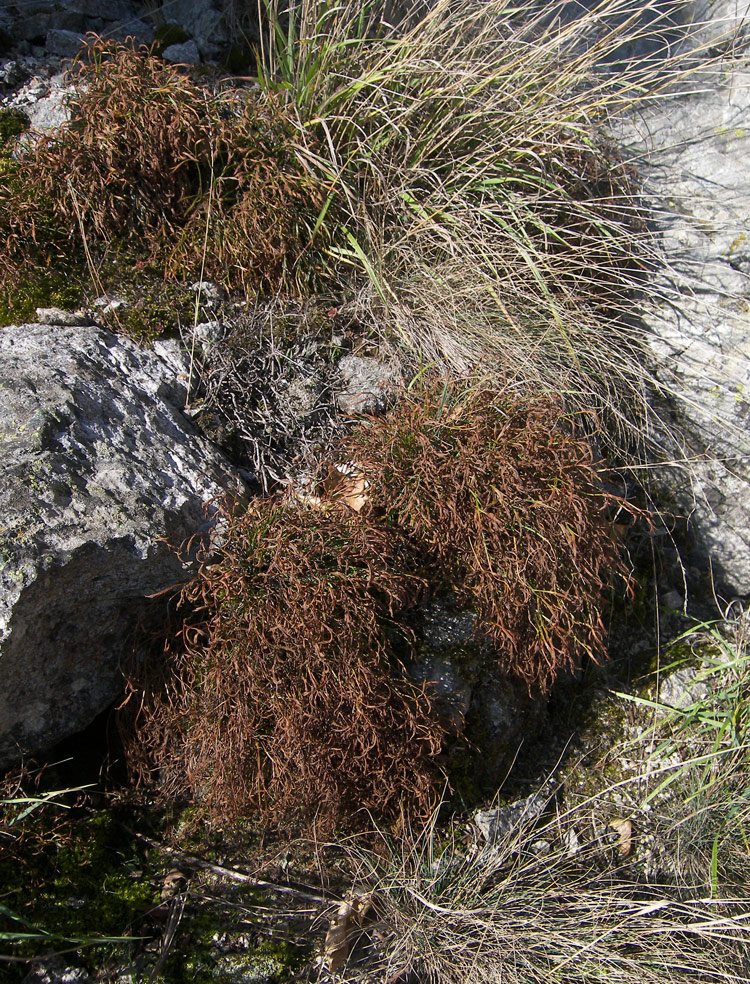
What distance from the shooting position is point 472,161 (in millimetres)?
3625

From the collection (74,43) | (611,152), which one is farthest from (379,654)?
(74,43)

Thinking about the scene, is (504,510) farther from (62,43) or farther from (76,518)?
(62,43)

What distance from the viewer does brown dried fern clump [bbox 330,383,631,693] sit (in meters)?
2.60

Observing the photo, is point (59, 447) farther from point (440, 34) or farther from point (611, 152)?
point (611, 152)

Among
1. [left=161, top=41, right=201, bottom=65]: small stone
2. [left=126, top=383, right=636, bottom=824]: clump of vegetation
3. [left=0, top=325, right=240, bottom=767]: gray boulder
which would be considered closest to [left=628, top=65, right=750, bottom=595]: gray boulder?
[left=126, top=383, right=636, bottom=824]: clump of vegetation

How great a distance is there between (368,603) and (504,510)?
651 mm

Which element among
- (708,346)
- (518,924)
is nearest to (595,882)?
(518,924)

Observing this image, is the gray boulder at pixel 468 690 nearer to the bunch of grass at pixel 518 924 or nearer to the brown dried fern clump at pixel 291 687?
the brown dried fern clump at pixel 291 687

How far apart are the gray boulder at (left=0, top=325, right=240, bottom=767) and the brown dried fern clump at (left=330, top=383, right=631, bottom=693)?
2.57ft

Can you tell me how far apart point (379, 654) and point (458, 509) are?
25.3 inches

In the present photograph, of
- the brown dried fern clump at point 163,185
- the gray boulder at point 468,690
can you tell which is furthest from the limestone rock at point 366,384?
the gray boulder at point 468,690

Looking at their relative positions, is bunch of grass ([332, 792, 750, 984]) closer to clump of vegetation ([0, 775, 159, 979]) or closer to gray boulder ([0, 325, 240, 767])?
clump of vegetation ([0, 775, 159, 979])

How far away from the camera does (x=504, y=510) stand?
262 centimetres

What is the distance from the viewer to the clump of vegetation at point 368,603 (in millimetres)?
2375
